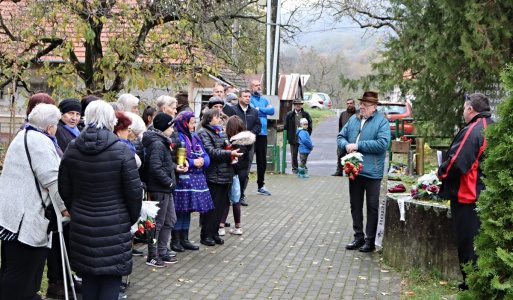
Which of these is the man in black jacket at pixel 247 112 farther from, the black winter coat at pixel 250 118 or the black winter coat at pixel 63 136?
the black winter coat at pixel 63 136

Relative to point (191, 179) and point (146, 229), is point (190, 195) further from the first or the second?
point (146, 229)

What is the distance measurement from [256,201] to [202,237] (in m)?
4.19

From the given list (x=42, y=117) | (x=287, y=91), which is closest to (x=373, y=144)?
(x=42, y=117)

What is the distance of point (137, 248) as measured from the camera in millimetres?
8930

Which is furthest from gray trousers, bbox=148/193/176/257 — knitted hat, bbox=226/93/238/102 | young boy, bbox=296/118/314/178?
young boy, bbox=296/118/314/178

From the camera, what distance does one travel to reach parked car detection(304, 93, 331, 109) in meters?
67.0

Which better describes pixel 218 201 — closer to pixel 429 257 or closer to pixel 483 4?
pixel 429 257

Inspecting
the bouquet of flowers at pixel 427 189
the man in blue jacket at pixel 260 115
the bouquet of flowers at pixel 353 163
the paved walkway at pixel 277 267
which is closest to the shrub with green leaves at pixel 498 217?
the paved walkway at pixel 277 267

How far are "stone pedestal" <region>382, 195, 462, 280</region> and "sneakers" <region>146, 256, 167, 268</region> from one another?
2700 mm

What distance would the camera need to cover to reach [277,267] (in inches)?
321

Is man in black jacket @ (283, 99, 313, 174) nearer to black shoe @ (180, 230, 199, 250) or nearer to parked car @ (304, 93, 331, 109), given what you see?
black shoe @ (180, 230, 199, 250)

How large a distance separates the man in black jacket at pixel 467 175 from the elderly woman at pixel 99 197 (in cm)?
319

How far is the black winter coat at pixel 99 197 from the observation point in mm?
5277

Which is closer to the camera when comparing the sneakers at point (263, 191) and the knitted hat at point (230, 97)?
the knitted hat at point (230, 97)
